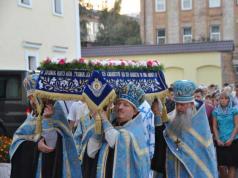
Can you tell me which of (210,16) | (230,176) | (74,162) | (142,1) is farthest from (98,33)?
(74,162)

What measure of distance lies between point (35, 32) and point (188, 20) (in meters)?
29.3

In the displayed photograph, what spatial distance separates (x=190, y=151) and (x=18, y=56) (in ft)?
48.2

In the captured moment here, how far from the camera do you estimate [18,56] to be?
1959cm

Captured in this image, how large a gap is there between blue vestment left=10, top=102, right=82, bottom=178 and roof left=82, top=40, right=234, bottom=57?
71.7 ft

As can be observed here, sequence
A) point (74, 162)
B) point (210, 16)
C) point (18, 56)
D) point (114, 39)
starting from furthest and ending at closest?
point (114, 39)
point (210, 16)
point (18, 56)
point (74, 162)

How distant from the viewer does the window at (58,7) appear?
22225mm

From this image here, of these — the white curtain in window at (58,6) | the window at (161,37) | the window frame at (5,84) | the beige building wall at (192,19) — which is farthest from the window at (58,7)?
the window at (161,37)

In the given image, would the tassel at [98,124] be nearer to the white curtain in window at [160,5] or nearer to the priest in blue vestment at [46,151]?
the priest in blue vestment at [46,151]

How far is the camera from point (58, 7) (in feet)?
74.2

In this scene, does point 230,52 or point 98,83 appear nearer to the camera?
point 98,83

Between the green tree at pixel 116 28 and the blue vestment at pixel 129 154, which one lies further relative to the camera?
the green tree at pixel 116 28

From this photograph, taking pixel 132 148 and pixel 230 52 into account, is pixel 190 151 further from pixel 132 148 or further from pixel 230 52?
pixel 230 52

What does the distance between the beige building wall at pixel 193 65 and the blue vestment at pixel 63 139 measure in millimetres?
21889

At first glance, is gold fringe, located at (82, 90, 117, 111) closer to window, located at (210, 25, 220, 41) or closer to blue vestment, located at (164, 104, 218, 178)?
blue vestment, located at (164, 104, 218, 178)
